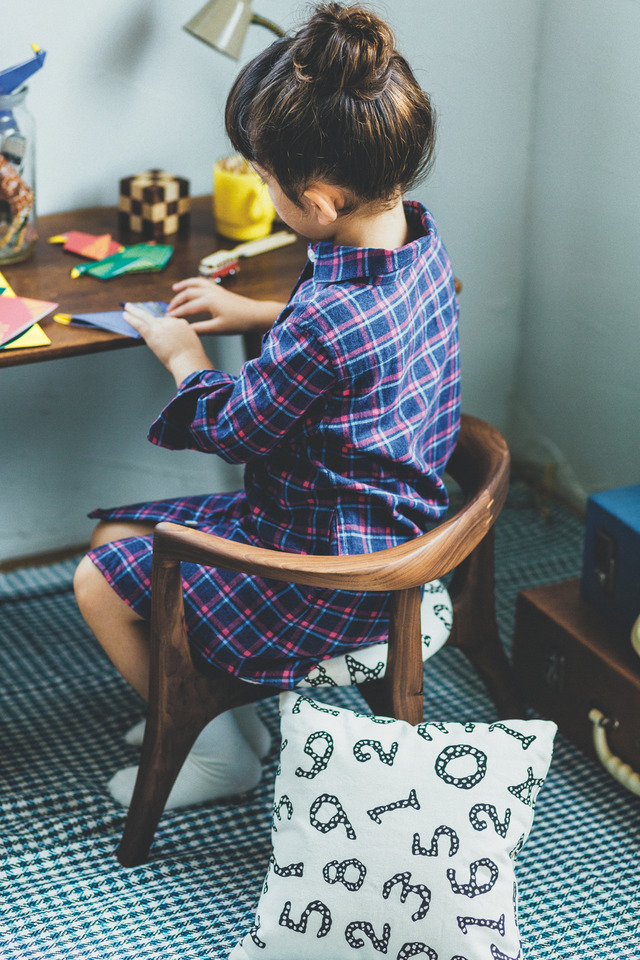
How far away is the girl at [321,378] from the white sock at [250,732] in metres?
0.28

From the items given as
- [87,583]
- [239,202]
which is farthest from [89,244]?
[87,583]

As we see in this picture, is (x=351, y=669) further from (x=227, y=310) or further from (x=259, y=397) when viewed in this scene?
(x=227, y=310)

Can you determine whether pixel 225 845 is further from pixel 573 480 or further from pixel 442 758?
pixel 573 480

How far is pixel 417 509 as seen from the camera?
4.18ft

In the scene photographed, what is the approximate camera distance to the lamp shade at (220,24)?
5.32 feet

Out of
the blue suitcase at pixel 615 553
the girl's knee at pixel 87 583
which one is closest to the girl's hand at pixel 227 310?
the girl's knee at pixel 87 583

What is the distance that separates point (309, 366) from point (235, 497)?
15.5 inches

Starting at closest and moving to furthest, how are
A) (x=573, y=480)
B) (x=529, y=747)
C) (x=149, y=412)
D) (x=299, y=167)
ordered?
1. (x=299, y=167)
2. (x=529, y=747)
3. (x=149, y=412)
4. (x=573, y=480)

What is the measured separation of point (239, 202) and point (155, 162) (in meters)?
0.28

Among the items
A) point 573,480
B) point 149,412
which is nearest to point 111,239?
point 149,412

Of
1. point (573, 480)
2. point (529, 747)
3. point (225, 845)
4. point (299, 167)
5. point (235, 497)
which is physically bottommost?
point (225, 845)

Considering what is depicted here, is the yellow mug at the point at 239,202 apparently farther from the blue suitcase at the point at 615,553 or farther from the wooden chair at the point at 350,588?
the blue suitcase at the point at 615,553

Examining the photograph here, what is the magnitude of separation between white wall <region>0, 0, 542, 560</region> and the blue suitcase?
2.48 feet

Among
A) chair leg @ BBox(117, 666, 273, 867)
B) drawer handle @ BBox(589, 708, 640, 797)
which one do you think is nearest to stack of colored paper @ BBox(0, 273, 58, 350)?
chair leg @ BBox(117, 666, 273, 867)
